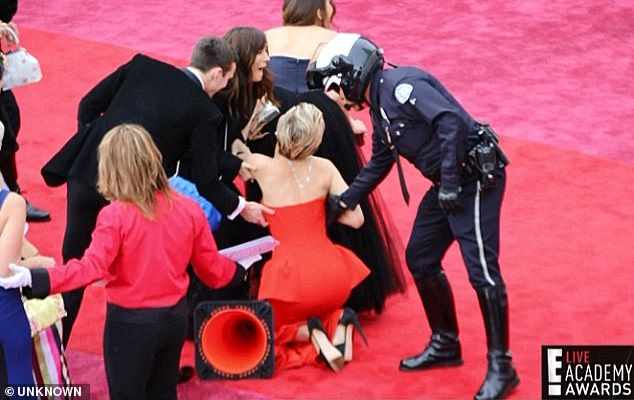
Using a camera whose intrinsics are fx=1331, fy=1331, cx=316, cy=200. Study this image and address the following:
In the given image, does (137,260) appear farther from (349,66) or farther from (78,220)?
(349,66)

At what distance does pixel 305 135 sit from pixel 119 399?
5.49 feet

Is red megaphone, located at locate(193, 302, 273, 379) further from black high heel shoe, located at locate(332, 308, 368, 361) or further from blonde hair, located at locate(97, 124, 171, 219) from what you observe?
blonde hair, located at locate(97, 124, 171, 219)

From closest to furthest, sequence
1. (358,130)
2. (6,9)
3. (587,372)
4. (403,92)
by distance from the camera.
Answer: (403,92) → (587,372) → (358,130) → (6,9)

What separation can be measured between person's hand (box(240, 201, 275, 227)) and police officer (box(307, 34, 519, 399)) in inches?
26.4

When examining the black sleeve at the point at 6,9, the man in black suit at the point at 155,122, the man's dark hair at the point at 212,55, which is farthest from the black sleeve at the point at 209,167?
the black sleeve at the point at 6,9

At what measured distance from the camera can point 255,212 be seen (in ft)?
20.7

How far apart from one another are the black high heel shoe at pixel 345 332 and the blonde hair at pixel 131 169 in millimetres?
1584

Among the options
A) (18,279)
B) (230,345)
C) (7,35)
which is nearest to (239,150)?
(230,345)

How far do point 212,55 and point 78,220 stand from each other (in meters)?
0.96

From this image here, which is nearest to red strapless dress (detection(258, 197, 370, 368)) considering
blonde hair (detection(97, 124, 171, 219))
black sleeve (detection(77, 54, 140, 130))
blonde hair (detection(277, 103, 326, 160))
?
blonde hair (detection(277, 103, 326, 160))

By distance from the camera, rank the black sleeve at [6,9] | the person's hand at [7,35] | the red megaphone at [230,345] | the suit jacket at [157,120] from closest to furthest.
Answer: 1. the suit jacket at [157,120]
2. the red megaphone at [230,345]
3. the person's hand at [7,35]
4. the black sleeve at [6,9]

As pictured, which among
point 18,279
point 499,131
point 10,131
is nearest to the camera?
point 18,279

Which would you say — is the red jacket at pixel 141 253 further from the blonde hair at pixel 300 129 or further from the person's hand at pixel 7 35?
the person's hand at pixel 7 35

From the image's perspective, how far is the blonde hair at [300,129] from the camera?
20.6 feet
